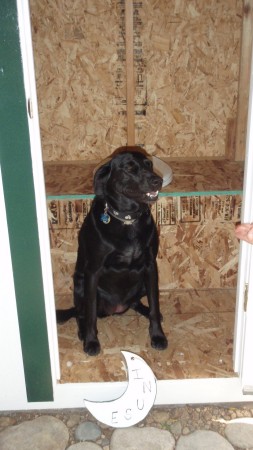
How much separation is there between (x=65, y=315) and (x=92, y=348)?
12.3 inches

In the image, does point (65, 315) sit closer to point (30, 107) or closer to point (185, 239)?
point (185, 239)

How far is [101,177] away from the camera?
6.70 feet

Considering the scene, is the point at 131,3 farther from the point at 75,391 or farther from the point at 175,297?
the point at 75,391

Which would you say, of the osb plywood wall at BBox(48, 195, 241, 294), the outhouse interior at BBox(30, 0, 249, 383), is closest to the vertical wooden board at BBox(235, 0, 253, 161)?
the outhouse interior at BBox(30, 0, 249, 383)

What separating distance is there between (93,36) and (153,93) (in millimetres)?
494

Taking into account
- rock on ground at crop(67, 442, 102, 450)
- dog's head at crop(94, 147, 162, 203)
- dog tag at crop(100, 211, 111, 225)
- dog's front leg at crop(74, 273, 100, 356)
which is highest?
dog's head at crop(94, 147, 162, 203)

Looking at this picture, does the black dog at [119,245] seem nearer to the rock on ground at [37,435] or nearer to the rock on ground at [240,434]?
the rock on ground at [37,435]

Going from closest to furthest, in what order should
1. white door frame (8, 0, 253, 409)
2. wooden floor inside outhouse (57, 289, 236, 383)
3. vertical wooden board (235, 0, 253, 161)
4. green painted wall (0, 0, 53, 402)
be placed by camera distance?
green painted wall (0, 0, 53, 402) → white door frame (8, 0, 253, 409) → wooden floor inside outhouse (57, 289, 236, 383) → vertical wooden board (235, 0, 253, 161)

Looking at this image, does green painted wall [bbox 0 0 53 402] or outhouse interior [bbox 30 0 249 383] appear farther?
outhouse interior [bbox 30 0 249 383]

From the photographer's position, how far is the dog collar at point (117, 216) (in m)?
2.04

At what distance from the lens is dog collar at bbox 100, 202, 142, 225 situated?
6.68 feet

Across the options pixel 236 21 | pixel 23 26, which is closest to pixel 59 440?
pixel 23 26

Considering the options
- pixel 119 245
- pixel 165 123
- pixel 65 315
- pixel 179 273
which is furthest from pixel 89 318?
pixel 165 123

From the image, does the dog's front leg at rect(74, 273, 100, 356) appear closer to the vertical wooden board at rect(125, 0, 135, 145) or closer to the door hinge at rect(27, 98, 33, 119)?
the door hinge at rect(27, 98, 33, 119)
